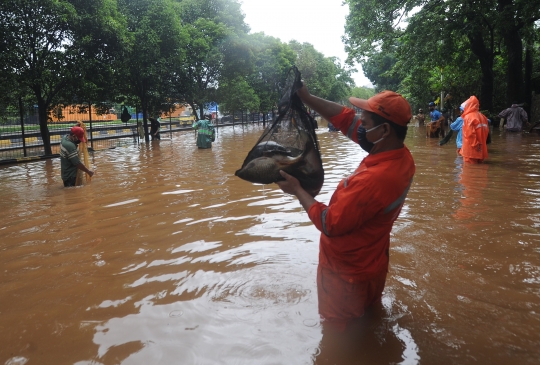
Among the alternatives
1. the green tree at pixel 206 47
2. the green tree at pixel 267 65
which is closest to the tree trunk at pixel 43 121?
the green tree at pixel 206 47

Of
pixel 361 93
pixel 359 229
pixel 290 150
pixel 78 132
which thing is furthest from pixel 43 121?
pixel 361 93

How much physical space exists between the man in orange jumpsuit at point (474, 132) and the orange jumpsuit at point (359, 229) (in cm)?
783

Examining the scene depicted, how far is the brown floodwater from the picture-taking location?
8.45 feet

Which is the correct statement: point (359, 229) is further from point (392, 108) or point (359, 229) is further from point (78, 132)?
point (78, 132)

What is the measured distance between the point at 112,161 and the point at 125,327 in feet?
36.2

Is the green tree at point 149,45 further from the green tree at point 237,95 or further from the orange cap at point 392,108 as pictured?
the orange cap at point 392,108

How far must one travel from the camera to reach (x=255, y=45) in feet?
103

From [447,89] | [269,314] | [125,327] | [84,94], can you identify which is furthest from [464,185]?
[447,89]

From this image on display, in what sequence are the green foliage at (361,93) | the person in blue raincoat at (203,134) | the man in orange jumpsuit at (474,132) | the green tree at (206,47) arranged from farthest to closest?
the green foliage at (361,93) < the green tree at (206,47) < the person in blue raincoat at (203,134) < the man in orange jumpsuit at (474,132)

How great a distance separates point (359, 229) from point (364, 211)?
0.19 meters

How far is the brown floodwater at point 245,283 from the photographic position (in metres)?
2.57

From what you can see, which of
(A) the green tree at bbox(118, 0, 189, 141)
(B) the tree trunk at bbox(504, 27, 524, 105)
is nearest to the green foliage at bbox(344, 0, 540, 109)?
(B) the tree trunk at bbox(504, 27, 524, 105)

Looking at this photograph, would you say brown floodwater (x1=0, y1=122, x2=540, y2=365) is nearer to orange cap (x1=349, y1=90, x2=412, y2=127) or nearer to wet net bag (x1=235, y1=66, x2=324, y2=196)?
wet net bag (x1=235, y1=66, x2=324, y2=196)

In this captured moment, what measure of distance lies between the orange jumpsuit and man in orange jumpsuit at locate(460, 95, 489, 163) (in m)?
7.83
